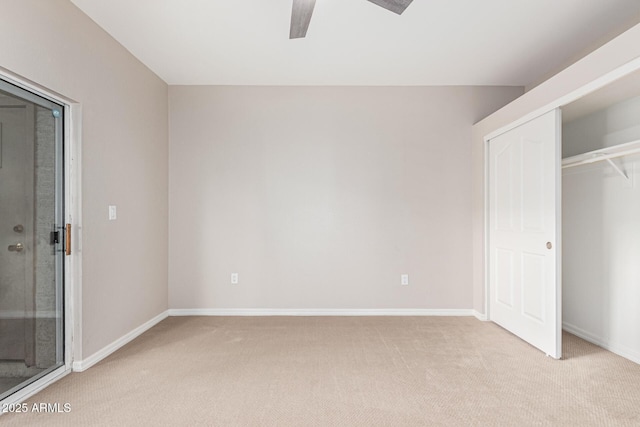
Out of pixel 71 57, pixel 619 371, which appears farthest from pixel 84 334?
pixel 619 371

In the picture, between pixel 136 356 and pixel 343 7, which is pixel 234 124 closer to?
pixel 343 7

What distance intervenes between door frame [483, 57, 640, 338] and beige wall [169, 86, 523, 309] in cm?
26

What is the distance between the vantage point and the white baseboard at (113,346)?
253cm

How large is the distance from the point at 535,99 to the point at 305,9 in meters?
2.04

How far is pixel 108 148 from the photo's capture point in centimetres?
288

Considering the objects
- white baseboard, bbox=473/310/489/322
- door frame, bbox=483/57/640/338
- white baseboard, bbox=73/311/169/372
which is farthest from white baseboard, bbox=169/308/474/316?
door frame, bbox=483/57/640/338

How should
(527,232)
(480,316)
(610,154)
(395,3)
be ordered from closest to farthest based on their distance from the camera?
(395,3) → (610,154) → (527,232) → (480,316)

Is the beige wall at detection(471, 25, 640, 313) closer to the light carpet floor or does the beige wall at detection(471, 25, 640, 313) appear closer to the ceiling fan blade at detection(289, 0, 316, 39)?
the light carpet floor

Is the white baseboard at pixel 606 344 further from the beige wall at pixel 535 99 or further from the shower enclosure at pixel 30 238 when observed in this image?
the shower enclosure at pixel 30 238

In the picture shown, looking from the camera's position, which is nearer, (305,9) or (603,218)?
(305,9)

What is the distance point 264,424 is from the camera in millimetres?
1896

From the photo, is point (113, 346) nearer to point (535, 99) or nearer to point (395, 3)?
point (395, 3)

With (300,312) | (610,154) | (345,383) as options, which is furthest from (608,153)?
(300,312)

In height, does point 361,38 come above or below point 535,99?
above
